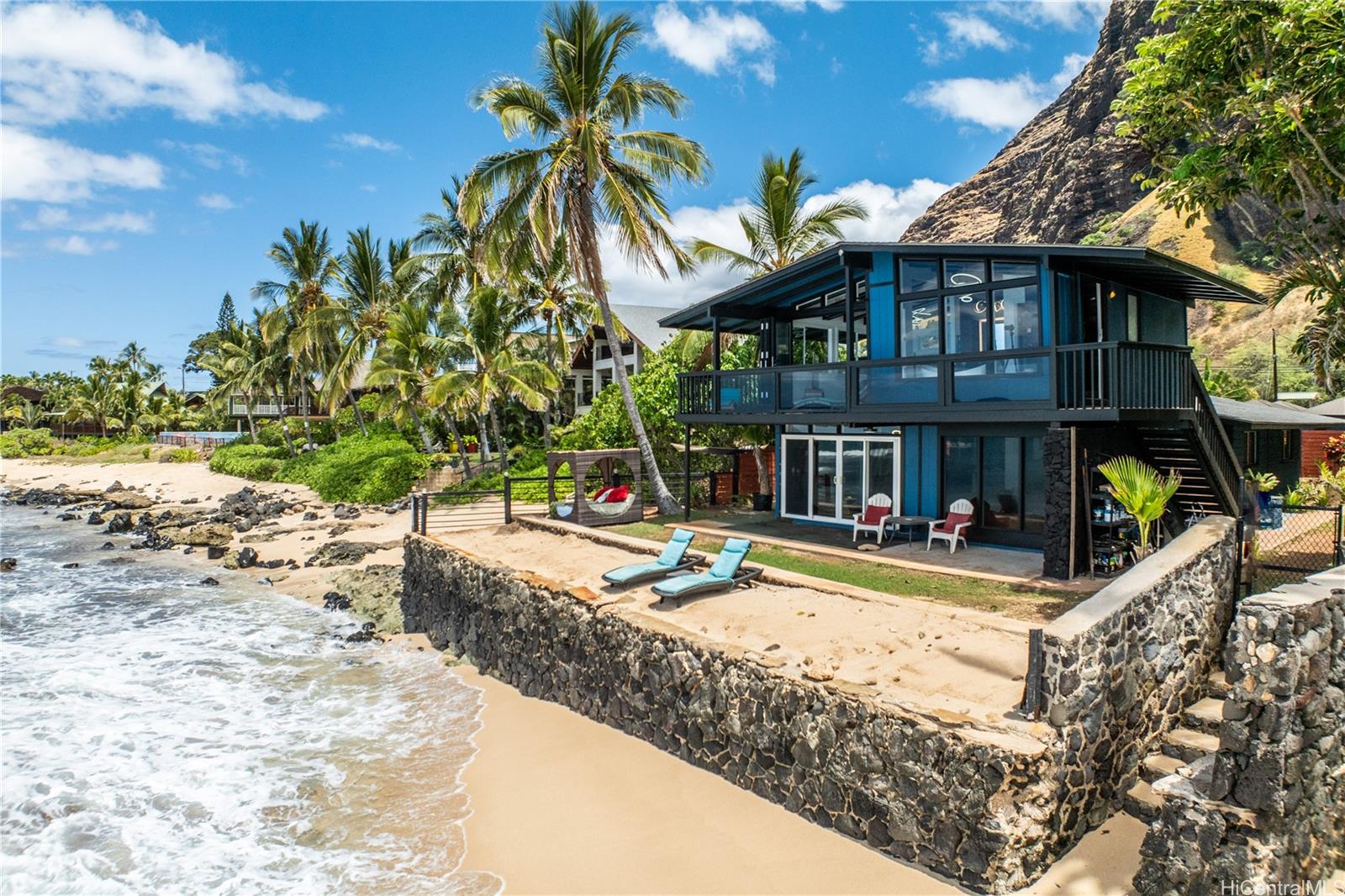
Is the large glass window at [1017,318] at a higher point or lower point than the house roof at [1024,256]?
lower

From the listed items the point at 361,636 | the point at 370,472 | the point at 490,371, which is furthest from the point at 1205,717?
the point at 370,472

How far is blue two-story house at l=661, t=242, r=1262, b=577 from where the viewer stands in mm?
11562

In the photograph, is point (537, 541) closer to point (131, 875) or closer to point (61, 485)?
point (131, 875)

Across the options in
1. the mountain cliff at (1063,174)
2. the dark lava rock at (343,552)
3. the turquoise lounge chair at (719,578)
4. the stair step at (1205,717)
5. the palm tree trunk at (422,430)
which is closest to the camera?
the stair step at (1205,717)

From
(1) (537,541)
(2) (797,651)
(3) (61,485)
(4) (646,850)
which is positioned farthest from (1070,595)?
(3) (61,485)

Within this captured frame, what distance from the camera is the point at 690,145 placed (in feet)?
64.3

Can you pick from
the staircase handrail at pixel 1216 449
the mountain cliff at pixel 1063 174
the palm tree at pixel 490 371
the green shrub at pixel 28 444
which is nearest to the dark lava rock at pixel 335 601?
the palm tree at pixel 490 371

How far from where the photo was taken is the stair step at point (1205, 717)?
25.9 ft

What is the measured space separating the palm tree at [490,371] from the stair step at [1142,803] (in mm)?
Answer: 22713

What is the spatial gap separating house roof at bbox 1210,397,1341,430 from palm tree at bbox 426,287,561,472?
798 inches

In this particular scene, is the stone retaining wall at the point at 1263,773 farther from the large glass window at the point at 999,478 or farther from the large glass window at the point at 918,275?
the large glass window at the point at 918,275

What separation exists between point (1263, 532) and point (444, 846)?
1651cm

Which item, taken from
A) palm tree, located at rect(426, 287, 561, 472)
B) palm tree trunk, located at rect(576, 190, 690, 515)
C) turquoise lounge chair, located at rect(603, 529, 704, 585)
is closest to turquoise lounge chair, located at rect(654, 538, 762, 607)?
turquoise lounge chair, located at rect(603, 529, 704, 585)

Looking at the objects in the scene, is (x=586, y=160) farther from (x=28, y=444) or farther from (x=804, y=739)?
(x=28, y=444)
